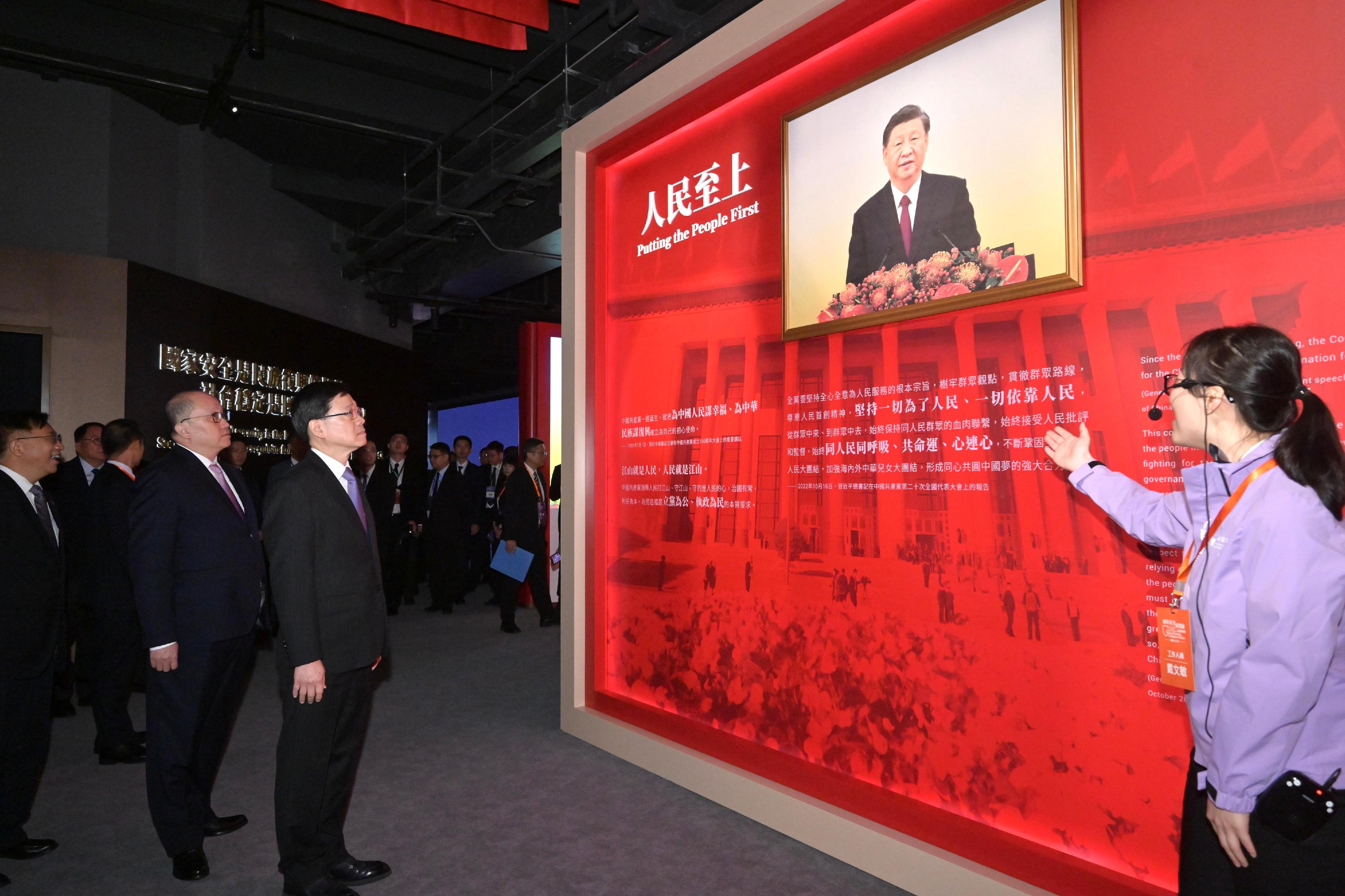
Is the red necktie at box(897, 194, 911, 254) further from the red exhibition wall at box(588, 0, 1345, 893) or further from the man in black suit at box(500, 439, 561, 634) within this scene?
the man in black suit at box(500, 439, 561, 634)

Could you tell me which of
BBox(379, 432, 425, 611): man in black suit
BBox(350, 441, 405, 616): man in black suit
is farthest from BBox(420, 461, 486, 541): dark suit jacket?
BBox(350, 441, 405, 616): man in black suit

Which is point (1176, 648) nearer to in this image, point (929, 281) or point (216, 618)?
point (929, 281)

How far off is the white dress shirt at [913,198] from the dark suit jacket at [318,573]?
2.07 m

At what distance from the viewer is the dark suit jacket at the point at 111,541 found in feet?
13.8

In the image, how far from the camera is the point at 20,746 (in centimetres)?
289

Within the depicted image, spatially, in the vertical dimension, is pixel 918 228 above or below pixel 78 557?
above

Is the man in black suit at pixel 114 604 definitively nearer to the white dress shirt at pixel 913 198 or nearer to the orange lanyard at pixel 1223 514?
the white dress shirt at pixel 913 198

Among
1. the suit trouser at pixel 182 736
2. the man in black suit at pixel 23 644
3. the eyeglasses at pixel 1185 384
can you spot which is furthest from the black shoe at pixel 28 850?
the eyeglasses at pixel 1185 384

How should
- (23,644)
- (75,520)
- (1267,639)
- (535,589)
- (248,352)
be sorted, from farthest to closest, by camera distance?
(248,352), (535,589), (75,520), (23,644), (1267,639)

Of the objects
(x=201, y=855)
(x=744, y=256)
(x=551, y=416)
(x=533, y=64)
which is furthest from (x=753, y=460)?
(x=551, y=416)

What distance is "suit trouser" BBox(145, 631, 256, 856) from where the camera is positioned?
9.11 ft

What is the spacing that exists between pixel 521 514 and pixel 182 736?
4177 mm

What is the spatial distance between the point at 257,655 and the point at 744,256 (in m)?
5.23

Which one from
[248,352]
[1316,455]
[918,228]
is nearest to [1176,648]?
[1316,455]
